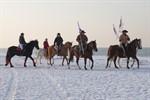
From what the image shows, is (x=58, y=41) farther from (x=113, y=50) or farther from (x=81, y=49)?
(x=113, y=50)

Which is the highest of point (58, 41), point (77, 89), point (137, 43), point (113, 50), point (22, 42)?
point (58, 41)

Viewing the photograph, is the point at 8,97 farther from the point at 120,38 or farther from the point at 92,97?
the point at 120,38

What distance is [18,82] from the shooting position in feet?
51.4

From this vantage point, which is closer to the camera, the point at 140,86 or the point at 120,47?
the point at 140,86

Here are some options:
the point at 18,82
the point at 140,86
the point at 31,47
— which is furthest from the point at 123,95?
the point at 31,47

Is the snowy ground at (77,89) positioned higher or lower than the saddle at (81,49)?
lower

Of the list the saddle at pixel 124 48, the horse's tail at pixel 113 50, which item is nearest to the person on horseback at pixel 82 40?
the horse's tail at pixel 113 50

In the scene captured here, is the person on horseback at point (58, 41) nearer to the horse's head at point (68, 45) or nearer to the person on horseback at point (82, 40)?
the horse's head at point (68, 45)

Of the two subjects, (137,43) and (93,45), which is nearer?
(93,45)

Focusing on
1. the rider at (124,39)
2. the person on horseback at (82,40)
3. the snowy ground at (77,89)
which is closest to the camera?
the snowy ground at (77,89)

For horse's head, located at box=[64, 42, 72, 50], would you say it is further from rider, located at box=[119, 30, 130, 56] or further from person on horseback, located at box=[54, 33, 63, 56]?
rider, located at box=[119, 30, 130, 56]

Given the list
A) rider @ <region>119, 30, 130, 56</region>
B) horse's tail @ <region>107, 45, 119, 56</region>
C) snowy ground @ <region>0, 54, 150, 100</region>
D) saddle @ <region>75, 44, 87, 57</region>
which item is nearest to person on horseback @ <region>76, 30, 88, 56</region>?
saddle @ <region>75, 44, 87, 57</region>

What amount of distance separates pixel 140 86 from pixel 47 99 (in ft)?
13.8

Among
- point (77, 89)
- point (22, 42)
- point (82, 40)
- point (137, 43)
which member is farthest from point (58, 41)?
point (77, 89)
